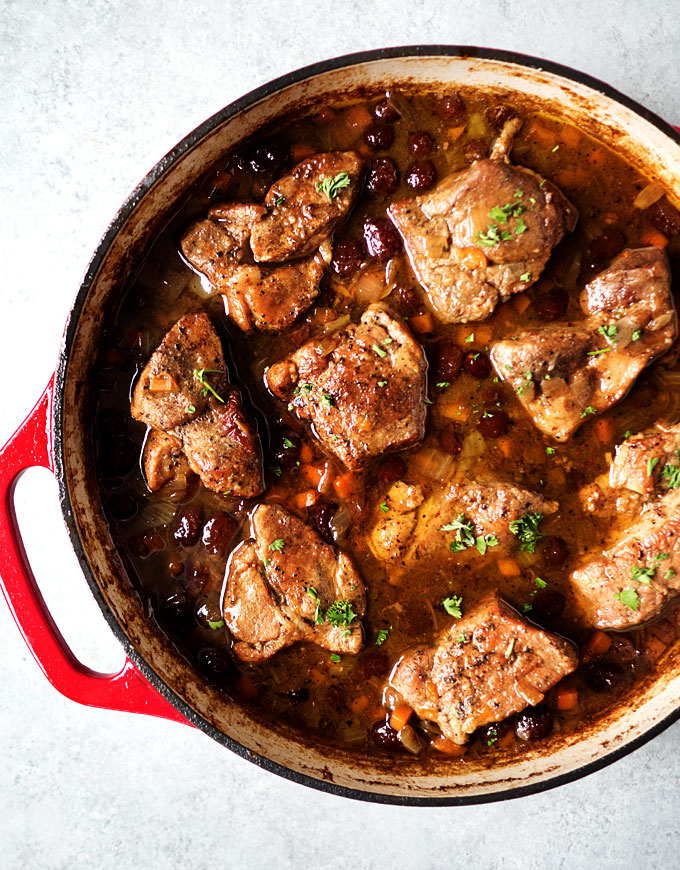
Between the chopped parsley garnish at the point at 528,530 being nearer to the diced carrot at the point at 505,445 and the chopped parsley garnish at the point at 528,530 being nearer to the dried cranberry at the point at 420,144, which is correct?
the diced carrot at the point at 505,445

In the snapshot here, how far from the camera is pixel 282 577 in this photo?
3.88m

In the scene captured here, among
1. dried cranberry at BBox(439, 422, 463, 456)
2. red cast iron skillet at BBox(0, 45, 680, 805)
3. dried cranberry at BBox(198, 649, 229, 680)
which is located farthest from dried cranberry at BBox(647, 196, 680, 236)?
dried cranberry at BBox(198, 649, 229, 680)

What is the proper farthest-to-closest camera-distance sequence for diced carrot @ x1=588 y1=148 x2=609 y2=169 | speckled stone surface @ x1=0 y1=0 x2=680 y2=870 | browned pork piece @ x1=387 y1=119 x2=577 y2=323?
speckled stone surface @ x1=0 y1=0 x2=680 y2=870 → diced carrot @ x1=588 y1=148 x2=609 y2=169 → browned pork piece @ x1=387 y1=119 x2=577 y2=323

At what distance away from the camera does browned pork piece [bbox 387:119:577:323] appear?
365 cm

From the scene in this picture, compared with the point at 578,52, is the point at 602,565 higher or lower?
lower

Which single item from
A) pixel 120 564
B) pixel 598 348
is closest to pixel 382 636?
pixel 120 564

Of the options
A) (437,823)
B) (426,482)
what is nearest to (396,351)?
(426,482)

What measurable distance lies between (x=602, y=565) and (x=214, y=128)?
2.88 metres

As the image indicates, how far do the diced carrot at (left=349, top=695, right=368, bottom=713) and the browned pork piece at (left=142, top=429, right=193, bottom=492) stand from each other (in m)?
1.49

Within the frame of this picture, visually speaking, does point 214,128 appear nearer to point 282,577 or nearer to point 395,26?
point 395,26

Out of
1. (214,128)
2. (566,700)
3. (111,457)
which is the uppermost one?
(214,128)

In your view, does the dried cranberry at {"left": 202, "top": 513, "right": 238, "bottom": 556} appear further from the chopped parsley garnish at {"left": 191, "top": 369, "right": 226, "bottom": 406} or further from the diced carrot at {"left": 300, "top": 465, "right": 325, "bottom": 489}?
the chopped parsley garnish at {"left": 191, "top": 369, "right": 226, "bottom": 406}

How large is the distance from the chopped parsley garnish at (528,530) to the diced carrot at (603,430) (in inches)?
20.6

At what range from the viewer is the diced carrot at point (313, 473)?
12.9 feet
